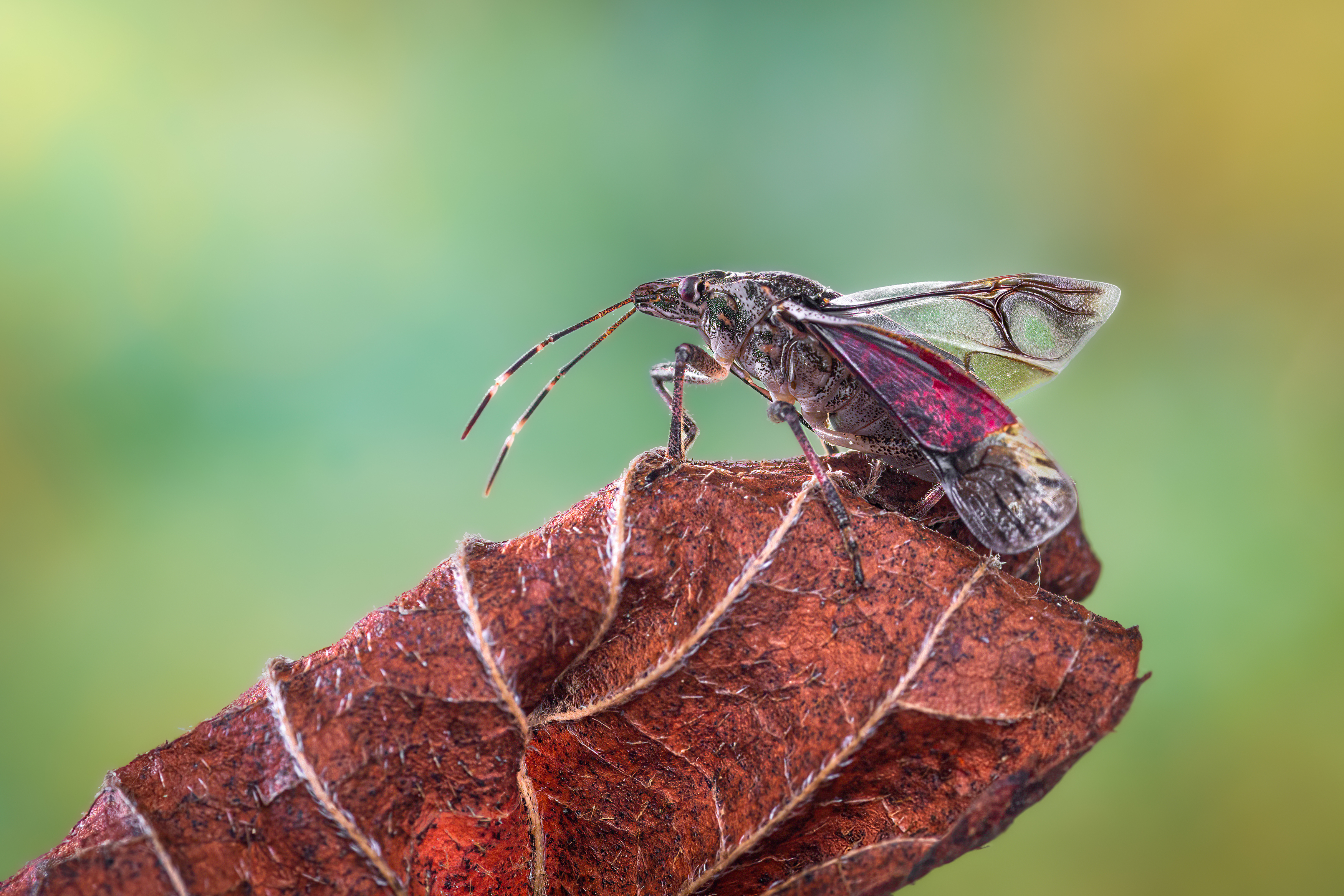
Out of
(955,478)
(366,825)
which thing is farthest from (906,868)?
(955,478)

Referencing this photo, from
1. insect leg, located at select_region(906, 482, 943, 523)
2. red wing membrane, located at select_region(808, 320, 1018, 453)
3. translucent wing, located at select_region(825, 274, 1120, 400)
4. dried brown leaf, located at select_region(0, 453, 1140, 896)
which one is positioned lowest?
dried brown leaf, located at select_region(0, 453, 1140, 896)

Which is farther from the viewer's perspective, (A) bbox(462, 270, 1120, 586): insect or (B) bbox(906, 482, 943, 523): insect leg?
(B) bbox(906, 482, 943, 523): insect leg

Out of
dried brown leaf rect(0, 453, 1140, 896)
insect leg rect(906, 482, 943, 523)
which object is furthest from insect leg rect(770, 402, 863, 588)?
insect leg rect(906, 482, 943, 523)

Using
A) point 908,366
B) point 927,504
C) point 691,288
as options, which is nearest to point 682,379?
point 691,288

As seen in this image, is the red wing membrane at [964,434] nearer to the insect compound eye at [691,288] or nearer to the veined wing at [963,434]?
the veined wing at [963,434]

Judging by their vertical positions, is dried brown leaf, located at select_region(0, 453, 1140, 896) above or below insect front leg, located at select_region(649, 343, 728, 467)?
below

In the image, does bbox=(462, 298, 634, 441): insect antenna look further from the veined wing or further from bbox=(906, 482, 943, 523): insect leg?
bbox=(906, 482, 943, 523): insect leg

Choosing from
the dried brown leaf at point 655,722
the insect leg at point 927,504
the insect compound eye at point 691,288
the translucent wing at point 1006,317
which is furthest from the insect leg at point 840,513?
the translucent wing at point 1006,317
